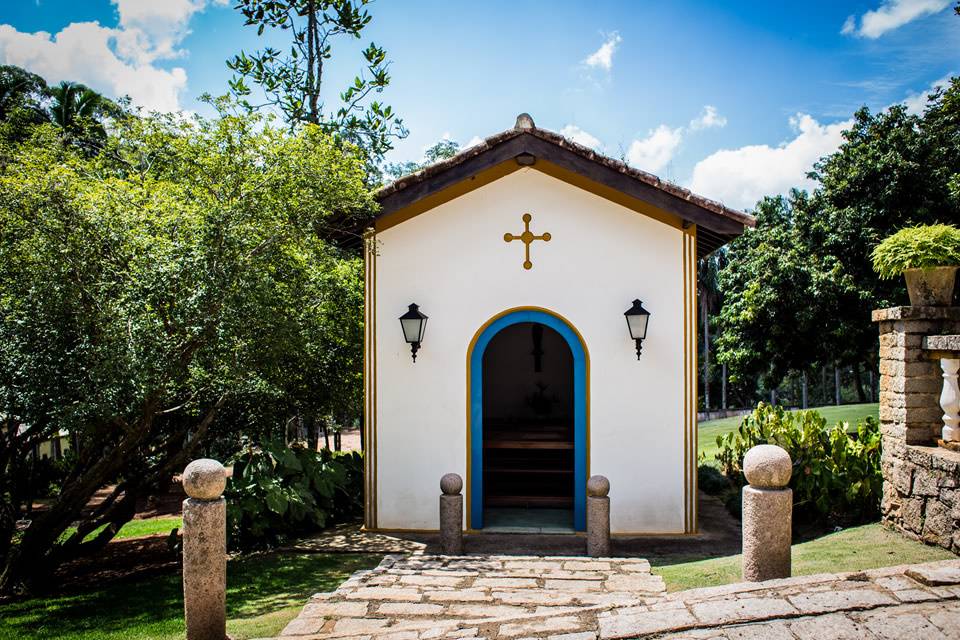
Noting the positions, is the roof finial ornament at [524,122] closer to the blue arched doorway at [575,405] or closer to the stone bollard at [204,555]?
the blue arched doorway at [575,405]

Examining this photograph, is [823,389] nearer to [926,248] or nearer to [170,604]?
[926,248]

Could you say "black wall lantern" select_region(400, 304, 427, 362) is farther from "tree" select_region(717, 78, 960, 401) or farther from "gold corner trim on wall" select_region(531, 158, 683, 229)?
"tree" select_region(717, 78, 960, 401)

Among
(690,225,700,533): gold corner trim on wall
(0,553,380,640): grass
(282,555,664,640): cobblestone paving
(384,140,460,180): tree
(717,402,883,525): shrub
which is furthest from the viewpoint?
(384,140,460,180): tree

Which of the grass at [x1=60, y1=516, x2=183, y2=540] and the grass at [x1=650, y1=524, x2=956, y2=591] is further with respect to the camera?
the grass at [x1=60, y1=516, x2=183, y2=540]

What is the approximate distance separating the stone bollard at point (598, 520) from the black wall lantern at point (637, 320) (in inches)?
70.1

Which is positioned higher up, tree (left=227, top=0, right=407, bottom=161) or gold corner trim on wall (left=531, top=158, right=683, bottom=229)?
tree (left=227, top=0, right=407, bottom=161)

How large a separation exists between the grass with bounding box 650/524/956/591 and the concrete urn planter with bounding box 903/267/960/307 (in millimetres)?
2120

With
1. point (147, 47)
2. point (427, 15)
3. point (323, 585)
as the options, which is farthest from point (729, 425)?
point (147, 47)

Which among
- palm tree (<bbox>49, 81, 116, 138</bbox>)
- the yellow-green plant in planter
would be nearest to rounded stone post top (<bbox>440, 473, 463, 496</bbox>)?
the yellow-green plant in planter

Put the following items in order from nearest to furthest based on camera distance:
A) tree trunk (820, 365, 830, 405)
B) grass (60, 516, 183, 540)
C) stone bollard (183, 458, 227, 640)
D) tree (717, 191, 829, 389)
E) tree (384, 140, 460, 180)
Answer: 1. stone bollard (183, 458, 227, 640)
2. grass (60, 516, 183, 540)
3. tree (717, 191, 829, 389)
4. tree (384, 140, 460, 180)
5. tree trunk (820, 365, 830, 405)

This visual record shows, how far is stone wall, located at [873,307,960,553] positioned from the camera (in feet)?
18.3

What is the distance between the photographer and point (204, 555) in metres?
4.21

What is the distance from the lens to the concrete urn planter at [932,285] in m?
Result: 5.84

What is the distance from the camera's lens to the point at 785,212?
2150cm
